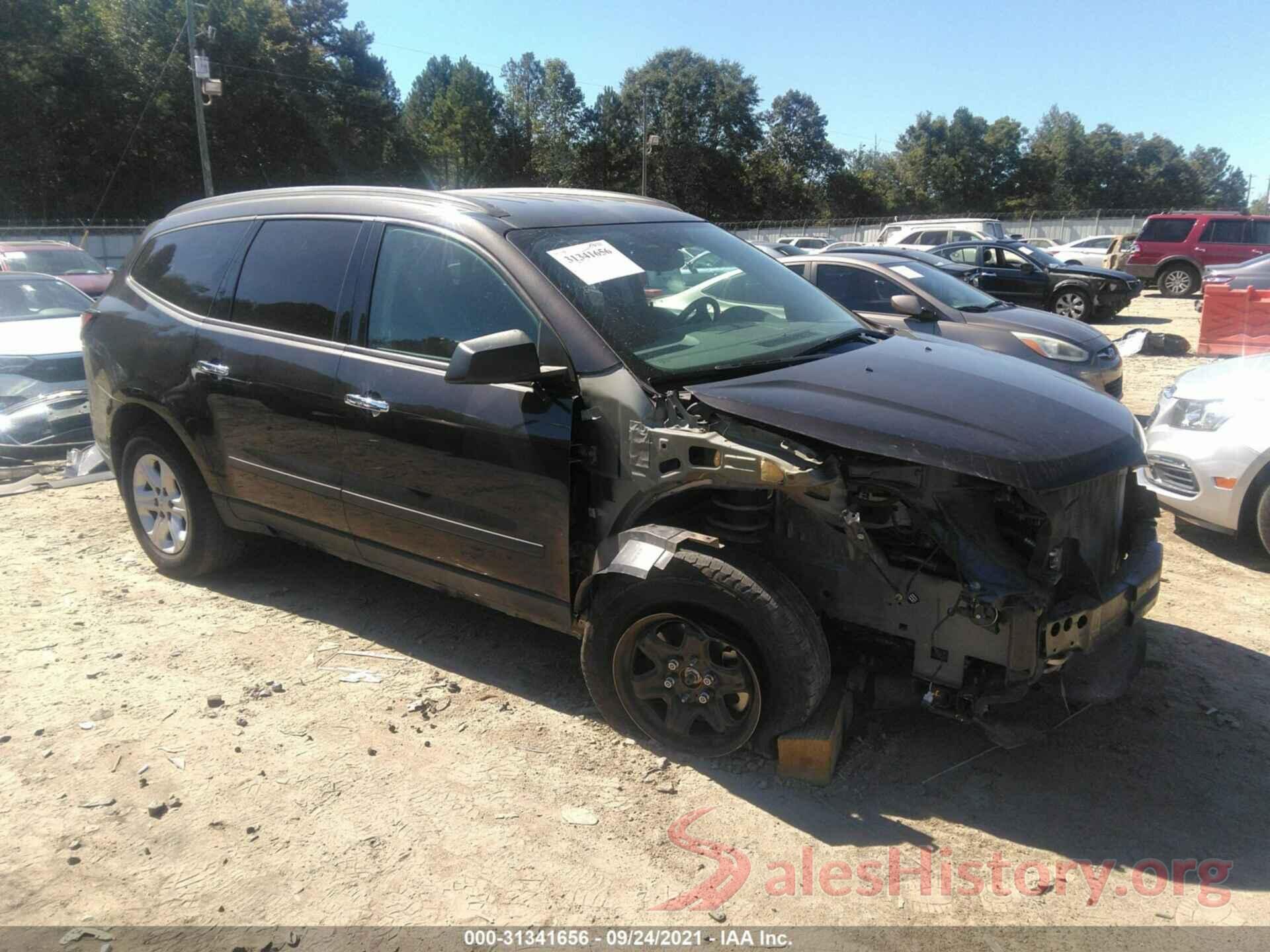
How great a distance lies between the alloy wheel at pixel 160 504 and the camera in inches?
194

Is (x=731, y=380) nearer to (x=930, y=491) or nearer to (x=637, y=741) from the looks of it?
(x=930, y=491)

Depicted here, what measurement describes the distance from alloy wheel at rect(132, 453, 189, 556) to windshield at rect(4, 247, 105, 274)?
1082 centimetres

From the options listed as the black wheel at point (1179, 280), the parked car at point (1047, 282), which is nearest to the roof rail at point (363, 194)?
the parked car at point (1047, 282)

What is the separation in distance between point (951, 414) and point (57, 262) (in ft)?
50.4

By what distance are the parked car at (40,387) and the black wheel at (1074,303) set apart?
51.5 feet

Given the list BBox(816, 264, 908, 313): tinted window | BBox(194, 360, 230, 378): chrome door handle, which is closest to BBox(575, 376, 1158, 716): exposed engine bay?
BBox(194, 360, 230, 378): chrome door handle

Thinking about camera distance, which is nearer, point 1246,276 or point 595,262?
point 595,262

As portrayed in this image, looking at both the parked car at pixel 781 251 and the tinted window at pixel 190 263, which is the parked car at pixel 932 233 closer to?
the parked car at pixel 781 251

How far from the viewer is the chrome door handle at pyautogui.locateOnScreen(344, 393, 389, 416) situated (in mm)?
3758

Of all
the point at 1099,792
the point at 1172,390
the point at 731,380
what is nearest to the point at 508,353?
the point at 731,380

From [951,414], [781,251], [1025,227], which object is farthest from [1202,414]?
[1025,227]

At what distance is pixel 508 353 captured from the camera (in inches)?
126

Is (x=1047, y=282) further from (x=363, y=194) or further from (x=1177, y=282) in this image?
(x=363, y=194)

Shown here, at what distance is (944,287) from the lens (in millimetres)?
9320
